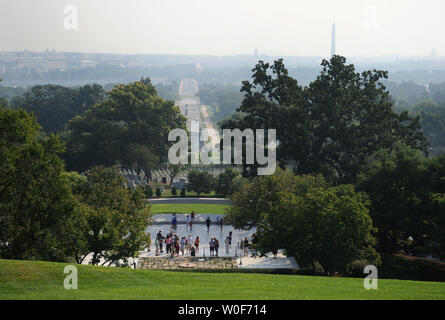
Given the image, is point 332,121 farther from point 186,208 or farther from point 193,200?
point 186,208

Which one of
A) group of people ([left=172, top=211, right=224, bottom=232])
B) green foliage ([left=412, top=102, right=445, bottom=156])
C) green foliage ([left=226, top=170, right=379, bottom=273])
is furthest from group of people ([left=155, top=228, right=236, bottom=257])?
green foliage ([left=412, top=102, right=445, bottom=156])

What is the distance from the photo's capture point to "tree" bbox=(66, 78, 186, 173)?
57344 mm

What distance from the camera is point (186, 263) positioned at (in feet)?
98.2

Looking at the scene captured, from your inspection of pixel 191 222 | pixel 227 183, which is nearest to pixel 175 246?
pixel 191 222

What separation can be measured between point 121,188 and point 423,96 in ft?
514

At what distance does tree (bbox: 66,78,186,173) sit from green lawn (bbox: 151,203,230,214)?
10557 mm

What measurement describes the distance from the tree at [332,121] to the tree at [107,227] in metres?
17.6

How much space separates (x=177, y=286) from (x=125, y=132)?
42924 mm
